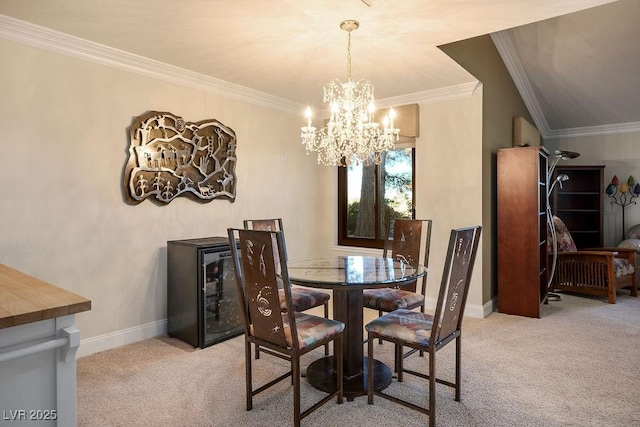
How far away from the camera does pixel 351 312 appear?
2.54 meters

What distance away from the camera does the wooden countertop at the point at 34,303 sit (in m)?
1.09

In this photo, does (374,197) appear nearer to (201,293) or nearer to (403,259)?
(403,259)

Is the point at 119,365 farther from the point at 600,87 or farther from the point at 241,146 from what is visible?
the point at 600,87

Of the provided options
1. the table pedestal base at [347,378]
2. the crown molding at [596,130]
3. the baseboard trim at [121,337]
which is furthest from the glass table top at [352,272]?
the crown molding at [596,130]

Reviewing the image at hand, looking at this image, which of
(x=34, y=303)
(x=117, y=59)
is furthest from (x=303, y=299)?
(x=117, y=59)

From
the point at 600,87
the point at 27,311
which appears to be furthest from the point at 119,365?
the point at 600,87

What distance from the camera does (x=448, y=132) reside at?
4.10 metres

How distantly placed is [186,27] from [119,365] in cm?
237

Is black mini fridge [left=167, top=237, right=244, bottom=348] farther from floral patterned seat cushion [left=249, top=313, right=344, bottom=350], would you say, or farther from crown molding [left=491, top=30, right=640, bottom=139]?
crown molding [left=491, top=30, right=640, bottom=139]

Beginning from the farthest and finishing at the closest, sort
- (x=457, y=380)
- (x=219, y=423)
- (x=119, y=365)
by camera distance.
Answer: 1. (x=119, y=365)
2. (x=457, y=380)
3. (x=219, y=423)

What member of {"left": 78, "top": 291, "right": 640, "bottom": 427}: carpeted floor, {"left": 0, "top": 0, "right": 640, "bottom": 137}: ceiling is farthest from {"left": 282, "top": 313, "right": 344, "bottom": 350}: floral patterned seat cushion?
{"left": 0, "top": 0, "right": 640, "bottom": 137}: ceiling

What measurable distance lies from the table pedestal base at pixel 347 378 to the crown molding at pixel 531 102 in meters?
3.46

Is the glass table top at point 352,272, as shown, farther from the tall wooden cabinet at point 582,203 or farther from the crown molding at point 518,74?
the tall wooden cabinet at point 582,203

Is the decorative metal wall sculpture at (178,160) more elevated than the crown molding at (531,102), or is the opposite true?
the crown molding at (531,102)
